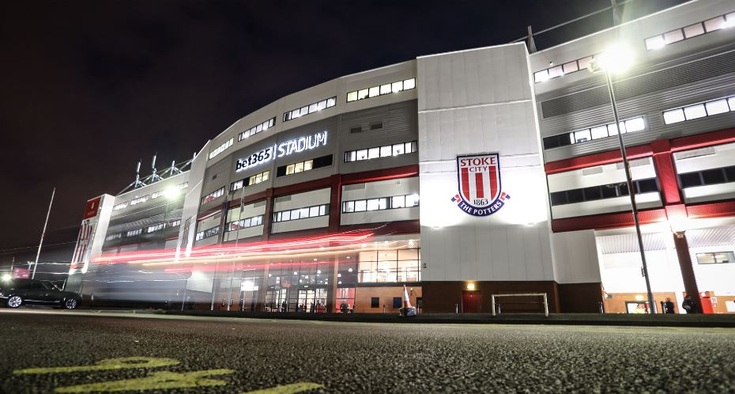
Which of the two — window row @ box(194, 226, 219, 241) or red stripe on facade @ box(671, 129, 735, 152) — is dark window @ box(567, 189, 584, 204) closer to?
red stripe on facade @ box(671, 129, 735, 152)

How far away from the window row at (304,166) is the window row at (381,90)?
6.19 m

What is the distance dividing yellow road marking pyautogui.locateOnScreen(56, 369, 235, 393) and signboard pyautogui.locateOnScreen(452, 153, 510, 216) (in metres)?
26.9

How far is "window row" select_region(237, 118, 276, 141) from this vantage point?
40.2m

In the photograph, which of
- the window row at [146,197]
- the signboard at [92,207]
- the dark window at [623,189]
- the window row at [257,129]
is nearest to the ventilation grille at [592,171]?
the dark window at [623,189]

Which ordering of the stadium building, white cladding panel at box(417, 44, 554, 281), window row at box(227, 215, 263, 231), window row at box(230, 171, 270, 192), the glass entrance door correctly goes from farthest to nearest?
1. window row at box(230, 171, 270, 192)
2. window row at box(227, 215, 263, 231)
3. the glass entrance door
4. white cladding panel at box(417, 44, 554, 281)
5. the stadium building

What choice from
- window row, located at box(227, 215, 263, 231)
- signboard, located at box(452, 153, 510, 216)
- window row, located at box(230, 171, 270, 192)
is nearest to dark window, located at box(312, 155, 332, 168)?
window row, located at box(230, 171, 270, 192)

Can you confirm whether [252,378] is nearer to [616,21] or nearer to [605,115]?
[605,115]

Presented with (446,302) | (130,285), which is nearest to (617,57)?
(446,302)

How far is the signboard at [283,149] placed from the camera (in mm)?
35844

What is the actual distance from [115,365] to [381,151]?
3116cm

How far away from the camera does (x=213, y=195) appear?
45000 millimetres

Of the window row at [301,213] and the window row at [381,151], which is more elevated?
the window row at [381,151]

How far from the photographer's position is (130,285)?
128 feet

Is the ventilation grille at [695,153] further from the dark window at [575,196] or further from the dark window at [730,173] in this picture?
the dark window at [575,196]
